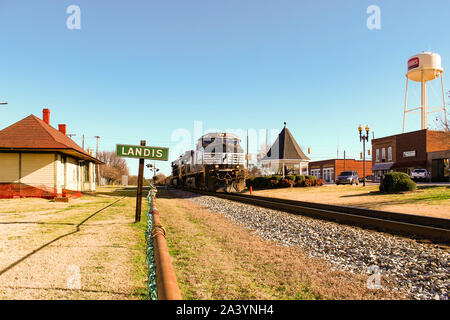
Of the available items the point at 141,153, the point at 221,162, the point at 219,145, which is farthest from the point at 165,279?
the point at 219,145

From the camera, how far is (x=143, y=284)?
3.88 meters

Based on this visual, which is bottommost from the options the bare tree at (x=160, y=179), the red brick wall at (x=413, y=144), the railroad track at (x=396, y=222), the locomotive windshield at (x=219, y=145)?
the bare tree at (x=160, y=179)

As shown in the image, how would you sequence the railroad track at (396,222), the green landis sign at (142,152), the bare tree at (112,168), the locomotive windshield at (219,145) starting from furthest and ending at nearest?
the bare tree at (112,168) < the locomotive windshield at (219,145) < the green landis sign at (142,152) < the railroad track at (396,222)

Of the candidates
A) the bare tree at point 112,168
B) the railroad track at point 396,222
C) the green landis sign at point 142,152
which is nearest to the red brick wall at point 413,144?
the railroad track at point 396,222

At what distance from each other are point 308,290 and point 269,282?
55 centimetres

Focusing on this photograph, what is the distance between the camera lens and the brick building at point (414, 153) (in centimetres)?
3838

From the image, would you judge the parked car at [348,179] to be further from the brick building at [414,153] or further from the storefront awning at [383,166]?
the storefront awning at [383,166]

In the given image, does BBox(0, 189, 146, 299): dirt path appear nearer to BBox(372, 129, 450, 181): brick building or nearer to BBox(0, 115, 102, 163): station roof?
BBox(0, 115, 102, 163): station roof

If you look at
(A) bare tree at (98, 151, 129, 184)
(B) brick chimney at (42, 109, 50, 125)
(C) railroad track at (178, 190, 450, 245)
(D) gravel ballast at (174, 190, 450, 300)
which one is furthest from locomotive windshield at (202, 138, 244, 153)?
(A) bare tree at (98, 151, 129, 184)

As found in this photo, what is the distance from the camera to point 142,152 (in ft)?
28.3

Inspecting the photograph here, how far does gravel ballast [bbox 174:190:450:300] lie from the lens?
4.00 metres

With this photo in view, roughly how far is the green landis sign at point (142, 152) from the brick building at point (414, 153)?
37761 mm
